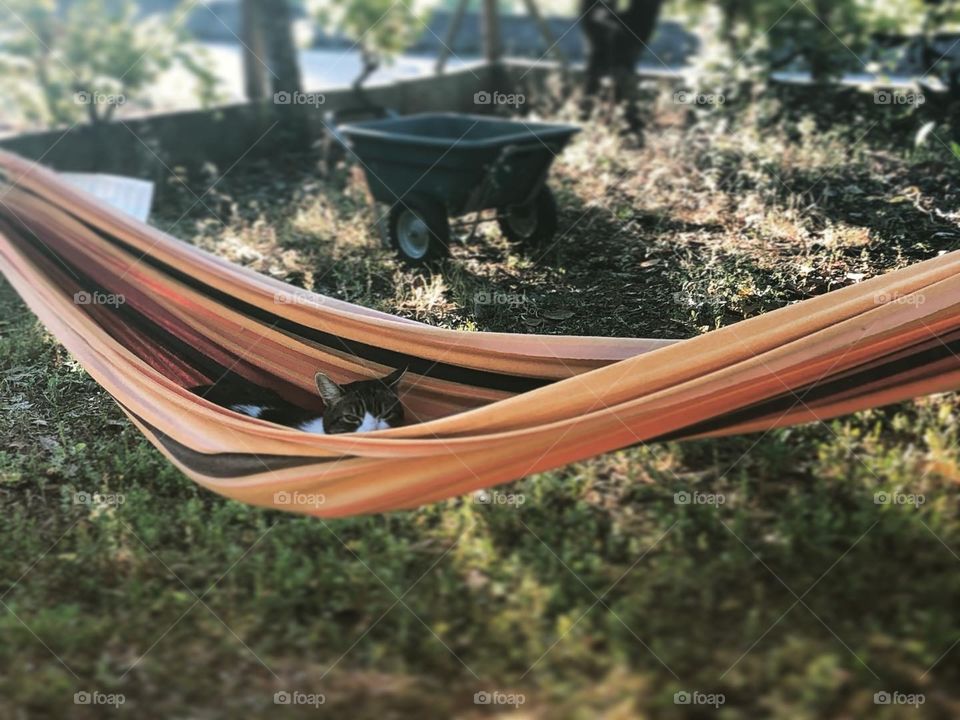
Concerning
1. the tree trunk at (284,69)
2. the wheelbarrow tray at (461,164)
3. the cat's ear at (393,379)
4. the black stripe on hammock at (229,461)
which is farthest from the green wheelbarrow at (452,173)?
the tree trunk at (284,69)

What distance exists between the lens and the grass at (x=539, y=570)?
2.00 metres

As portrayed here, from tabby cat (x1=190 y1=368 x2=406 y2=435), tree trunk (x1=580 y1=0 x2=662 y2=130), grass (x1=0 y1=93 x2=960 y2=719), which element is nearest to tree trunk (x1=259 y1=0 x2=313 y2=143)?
tree trunk (x1=580 y1=0 x2=662 y2=130)

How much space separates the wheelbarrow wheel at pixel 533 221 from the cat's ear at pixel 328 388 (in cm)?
155

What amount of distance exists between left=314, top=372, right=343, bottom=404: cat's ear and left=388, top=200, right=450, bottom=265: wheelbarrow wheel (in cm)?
130

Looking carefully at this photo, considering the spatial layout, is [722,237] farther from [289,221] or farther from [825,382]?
[289,221]

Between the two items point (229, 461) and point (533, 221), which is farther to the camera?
point (533, 221)

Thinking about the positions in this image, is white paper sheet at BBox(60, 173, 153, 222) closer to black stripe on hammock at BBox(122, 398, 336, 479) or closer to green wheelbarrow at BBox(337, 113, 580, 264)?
Result: green wheelbarrow at BBox(337, 113, 580, 264)

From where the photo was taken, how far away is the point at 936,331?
263 centimetres

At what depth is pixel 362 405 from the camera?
2.91 m

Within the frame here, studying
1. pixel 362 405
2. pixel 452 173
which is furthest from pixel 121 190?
pixel 362 405

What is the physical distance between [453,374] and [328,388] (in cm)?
39

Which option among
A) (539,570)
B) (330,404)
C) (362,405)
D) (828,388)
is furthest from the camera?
(330,404)

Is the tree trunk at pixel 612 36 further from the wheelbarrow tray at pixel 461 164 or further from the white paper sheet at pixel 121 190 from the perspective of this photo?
the white paper sheet at pixel 121 190

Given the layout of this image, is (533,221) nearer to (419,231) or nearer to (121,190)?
(419,231)
